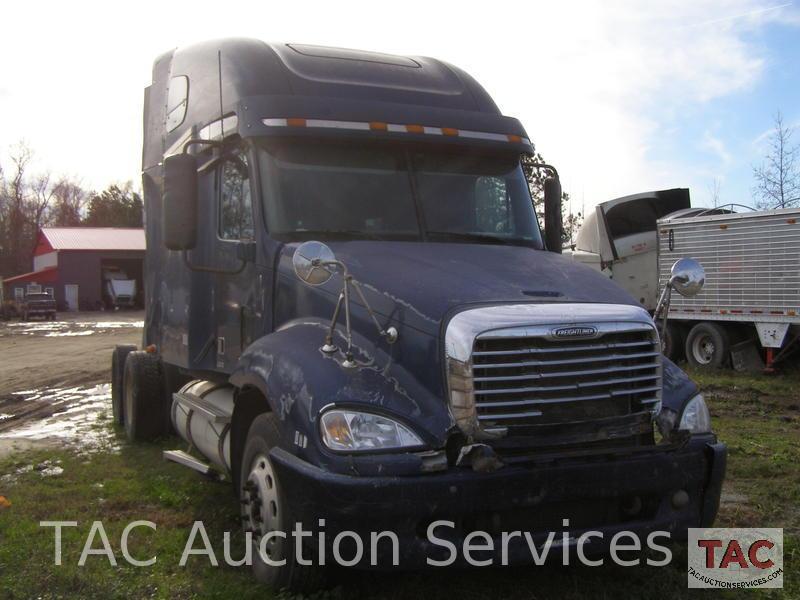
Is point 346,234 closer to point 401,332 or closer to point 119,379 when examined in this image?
point 401,332

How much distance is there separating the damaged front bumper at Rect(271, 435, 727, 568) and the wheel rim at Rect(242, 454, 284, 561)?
25 centimetres

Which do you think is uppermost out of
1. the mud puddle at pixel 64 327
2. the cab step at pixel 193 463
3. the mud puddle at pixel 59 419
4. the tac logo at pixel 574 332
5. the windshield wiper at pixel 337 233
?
the windshield wiper at pixel 337 233

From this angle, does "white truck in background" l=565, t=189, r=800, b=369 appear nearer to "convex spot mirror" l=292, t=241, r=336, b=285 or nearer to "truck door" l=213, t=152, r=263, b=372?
"truck door" l=213, t=152, r=263, b=372

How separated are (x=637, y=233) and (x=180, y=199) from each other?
Answer: 14.7 meters

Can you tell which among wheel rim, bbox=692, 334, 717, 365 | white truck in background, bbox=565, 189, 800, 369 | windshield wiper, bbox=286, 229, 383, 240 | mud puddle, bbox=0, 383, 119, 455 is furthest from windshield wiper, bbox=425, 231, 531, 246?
wheel rim, bbox=692, 334, 717, 365

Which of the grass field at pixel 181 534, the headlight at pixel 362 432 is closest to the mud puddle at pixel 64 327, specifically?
the grass field at pixel 181 534

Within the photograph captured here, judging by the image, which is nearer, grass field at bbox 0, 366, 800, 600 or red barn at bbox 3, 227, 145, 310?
grass field at bbox 0, 366, 800, 600

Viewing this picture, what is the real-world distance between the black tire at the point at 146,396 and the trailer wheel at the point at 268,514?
3716mm

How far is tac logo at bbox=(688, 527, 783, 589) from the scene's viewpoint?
4703mm

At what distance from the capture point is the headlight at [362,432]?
13.0 ft

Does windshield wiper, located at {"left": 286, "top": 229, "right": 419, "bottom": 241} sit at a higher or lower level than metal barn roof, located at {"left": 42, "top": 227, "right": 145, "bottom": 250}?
lower

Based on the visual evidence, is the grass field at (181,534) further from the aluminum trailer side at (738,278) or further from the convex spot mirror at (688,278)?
the aluminum trailer side at (738,278)

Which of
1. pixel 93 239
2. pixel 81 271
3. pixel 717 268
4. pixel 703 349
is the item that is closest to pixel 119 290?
pixel 81 271

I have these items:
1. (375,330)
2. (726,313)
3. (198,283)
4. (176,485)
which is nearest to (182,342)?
(198,283)
